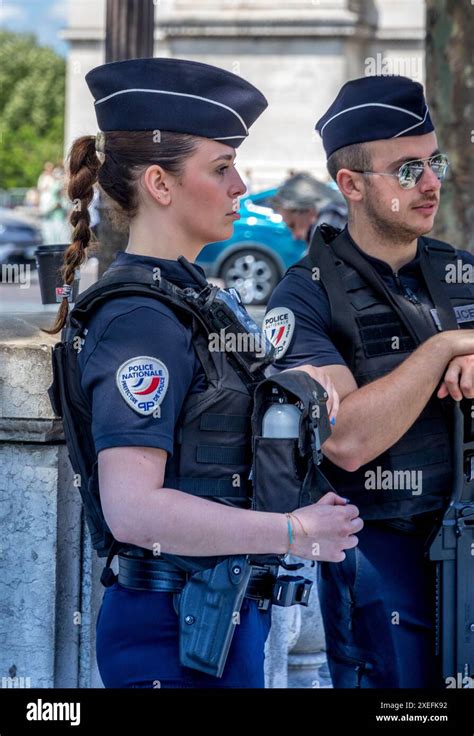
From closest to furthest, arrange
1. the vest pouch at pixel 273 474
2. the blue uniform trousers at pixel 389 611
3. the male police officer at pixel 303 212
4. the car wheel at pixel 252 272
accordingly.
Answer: the vest pouch at pixel 273 474
the blue uniform trousers at pixel 389 611
the male police officer at pixel 303 212
the car wheel at pixel 252 272

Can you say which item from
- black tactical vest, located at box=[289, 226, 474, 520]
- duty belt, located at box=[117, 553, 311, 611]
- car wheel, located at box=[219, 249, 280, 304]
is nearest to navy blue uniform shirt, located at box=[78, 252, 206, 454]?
duty belt, located at box=[117, 553, 311, 611]

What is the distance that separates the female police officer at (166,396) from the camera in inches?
85.0

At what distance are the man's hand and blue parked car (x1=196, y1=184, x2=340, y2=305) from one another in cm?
1146

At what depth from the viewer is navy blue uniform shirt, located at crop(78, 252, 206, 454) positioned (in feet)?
7.09

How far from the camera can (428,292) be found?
2.95 metres

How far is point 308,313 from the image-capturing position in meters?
2.82

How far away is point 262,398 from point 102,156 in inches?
24.2

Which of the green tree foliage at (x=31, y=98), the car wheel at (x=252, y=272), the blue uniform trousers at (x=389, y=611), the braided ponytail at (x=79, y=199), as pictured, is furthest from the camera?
the green tree foliage at (x=31, y=98)

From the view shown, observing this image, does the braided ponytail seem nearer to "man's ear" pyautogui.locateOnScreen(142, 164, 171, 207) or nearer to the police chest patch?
"man's ear" pyautogui.locateOnScreen(142, 164, 171, 207)

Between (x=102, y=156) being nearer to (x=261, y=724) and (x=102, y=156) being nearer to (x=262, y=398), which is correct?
(x=262, y=398)

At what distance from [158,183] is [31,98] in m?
80.9

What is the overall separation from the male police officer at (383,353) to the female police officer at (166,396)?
324 mm

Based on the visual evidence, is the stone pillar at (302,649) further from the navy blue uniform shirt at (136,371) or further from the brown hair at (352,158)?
the navy blue uniform shirt at (136,371)
